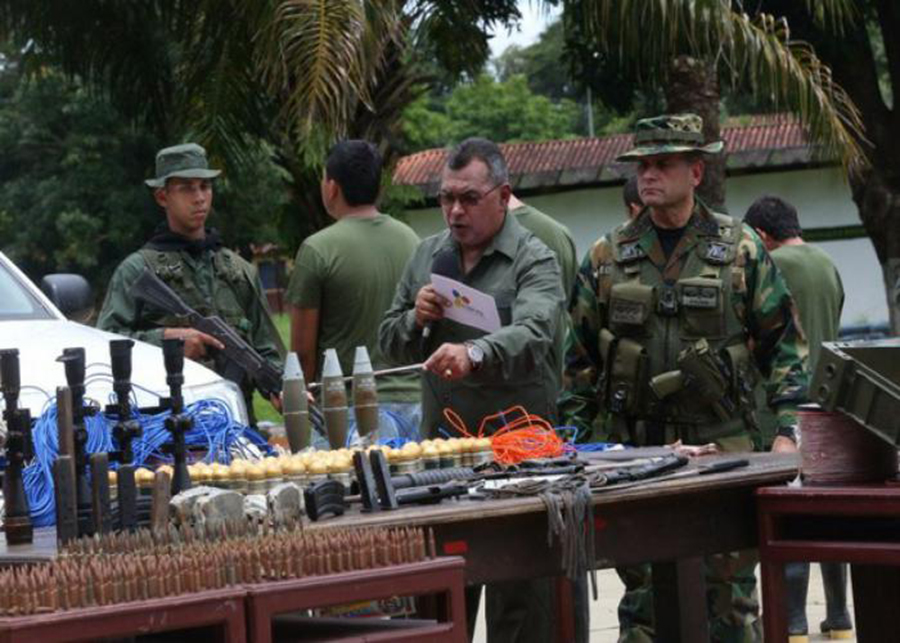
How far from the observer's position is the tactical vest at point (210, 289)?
9.29 metres

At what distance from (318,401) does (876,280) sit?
30.3 metres

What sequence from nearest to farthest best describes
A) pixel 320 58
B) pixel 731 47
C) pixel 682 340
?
pixel 682 340 < pixel 320 58 < pixel 731 47

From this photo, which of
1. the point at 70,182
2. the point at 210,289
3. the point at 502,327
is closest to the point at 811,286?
the point at 210,289

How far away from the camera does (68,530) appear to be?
516cm

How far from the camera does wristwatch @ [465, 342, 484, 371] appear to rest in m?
7.03

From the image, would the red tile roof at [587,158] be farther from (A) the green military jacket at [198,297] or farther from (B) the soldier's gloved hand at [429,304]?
(B) the soldier's gloved hand at [429,304]

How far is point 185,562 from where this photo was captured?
442cm

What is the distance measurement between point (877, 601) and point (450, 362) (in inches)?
62.4

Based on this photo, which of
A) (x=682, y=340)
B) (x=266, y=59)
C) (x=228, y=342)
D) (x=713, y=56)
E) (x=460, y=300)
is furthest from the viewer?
(x=713, y=56)

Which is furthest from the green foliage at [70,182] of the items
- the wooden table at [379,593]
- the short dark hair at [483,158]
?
the wooden table at [379,593]

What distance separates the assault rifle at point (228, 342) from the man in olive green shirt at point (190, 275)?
0.20ft

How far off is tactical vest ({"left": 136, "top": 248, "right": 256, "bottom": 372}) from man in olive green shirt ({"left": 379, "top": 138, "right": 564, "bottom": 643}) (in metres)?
1.65

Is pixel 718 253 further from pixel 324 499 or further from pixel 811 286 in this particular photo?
pixel 811 286

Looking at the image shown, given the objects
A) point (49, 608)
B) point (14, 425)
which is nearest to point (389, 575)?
point (49, 608)
